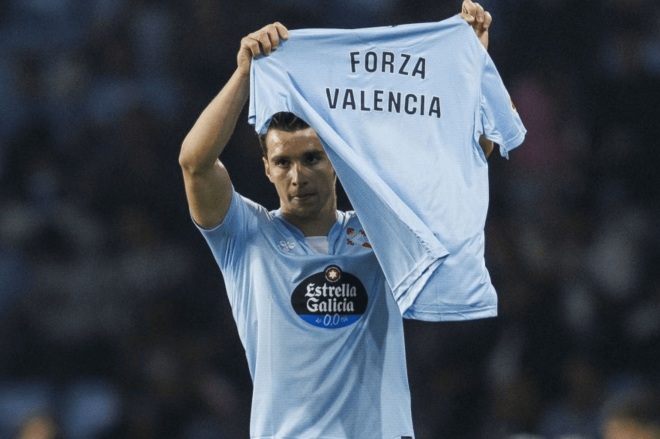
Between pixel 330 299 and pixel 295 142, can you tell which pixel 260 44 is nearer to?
pixel 295 142

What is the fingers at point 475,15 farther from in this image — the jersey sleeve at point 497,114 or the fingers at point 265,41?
the fingers at point 265,41

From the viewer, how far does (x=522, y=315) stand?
19.8ft

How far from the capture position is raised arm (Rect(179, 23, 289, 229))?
2.88 metres

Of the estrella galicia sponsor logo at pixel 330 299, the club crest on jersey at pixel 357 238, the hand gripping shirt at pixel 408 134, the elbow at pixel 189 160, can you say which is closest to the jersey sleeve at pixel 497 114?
the hand gripping shirt at pixel 408 134

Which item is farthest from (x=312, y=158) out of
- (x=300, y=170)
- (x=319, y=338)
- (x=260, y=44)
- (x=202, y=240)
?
(x=202, y=240)

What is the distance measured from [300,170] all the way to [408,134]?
0.34m

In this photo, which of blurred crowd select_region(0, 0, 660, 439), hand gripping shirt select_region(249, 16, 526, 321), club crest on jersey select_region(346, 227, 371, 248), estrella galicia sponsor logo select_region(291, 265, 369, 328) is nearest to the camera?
hand gripping shirt select_region(249, 16, 526, 321)

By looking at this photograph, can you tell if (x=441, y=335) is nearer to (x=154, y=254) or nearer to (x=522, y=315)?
(x=522, y=315)

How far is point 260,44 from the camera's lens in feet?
9.68

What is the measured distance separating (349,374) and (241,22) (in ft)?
14.6

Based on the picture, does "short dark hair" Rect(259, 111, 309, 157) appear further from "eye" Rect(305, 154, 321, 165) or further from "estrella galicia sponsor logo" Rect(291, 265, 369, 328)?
"estrella galicia sponsor logo" Rect(291, 265, 369, 328)

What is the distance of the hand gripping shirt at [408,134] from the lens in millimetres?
2859

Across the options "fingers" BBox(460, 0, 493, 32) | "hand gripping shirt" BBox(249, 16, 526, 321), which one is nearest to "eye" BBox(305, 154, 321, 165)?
"hand gripping shirt" BBox(249, 16, 526, 321)

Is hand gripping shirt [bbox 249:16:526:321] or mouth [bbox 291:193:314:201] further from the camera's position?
mouth [bbox 291:193:314:201]
